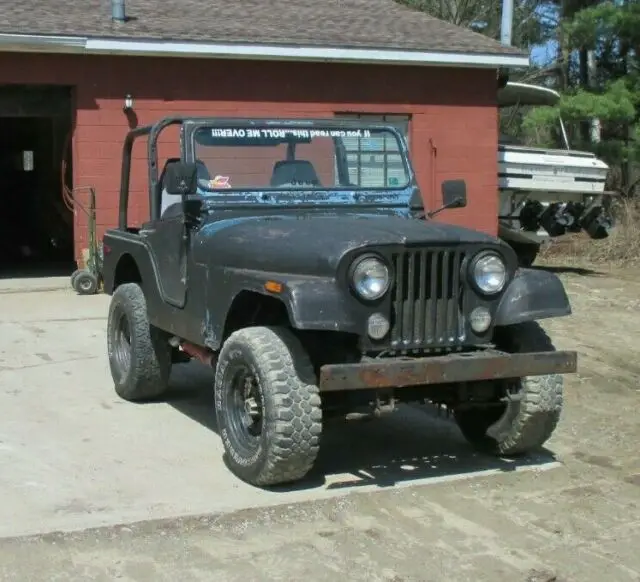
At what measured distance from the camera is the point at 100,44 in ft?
42.2

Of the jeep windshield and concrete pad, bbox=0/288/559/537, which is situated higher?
the jeep windshield

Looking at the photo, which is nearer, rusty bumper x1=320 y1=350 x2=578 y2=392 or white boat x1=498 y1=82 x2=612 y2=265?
rusty bumper x1=320 y1=350 x2=578 y2=392

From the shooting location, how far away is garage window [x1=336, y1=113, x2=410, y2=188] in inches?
264

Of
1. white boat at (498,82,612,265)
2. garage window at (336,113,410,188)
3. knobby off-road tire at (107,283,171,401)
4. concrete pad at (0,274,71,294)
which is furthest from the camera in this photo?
white boat at (498,82,612,265)

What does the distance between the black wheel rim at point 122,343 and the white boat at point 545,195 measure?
911 centimetres

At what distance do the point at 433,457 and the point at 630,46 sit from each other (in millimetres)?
16111

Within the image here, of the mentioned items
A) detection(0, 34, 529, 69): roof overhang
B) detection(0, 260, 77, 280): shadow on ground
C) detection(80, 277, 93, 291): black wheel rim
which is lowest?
A: detection(0, 260, 77, 280): shadow on ground

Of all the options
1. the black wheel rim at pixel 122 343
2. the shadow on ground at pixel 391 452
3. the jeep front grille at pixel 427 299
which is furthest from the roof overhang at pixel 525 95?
the jeep front grille at pixel 427 299

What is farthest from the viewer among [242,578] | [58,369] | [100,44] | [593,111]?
[593,111]

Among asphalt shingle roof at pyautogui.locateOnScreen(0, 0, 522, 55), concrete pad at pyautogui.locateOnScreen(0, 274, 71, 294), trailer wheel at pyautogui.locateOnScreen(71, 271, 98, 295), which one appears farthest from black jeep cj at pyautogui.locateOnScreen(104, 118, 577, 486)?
asphalt shingle roof at pyautogui.locateOnScreen(0, 0, 522, 55)

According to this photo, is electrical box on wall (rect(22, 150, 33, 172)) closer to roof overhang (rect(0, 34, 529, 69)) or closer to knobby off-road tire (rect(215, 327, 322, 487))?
roof overhang (rect(0, 34, 529, 69))

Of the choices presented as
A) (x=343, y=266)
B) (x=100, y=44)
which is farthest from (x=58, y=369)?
(x=100, y=44)

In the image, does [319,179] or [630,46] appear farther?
[630,46]

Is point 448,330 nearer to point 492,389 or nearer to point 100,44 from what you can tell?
point 492,389
